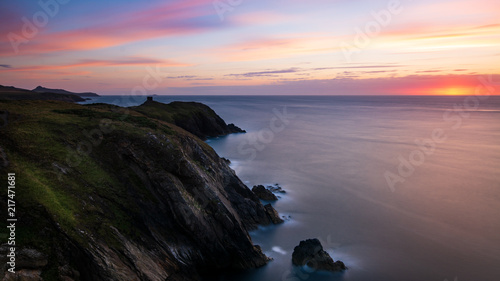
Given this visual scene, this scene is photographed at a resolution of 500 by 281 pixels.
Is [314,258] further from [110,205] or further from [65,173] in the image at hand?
[65,173]

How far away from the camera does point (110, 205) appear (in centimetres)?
2077

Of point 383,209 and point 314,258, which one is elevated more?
point 383,209

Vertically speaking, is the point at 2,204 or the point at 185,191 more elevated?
the point at 185,191

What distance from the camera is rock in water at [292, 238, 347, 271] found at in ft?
81.9

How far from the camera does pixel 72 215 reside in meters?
17.5

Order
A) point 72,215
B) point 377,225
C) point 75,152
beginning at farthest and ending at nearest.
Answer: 1. point 377,225
2. point 75,152
3. point 72,215

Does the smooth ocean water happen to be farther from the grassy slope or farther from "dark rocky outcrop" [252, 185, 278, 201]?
the grassy slope

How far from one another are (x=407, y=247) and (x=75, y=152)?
1224 inches

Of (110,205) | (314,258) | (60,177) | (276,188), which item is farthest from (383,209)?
(60,177)

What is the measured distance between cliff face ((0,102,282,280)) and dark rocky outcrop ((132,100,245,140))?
5449 centimetres

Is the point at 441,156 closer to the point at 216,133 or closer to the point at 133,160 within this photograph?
the point at 216,133

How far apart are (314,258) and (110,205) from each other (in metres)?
16.8

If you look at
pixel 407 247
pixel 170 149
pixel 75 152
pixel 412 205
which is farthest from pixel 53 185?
pixel 412 205

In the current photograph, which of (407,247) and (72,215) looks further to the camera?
(407,247)
